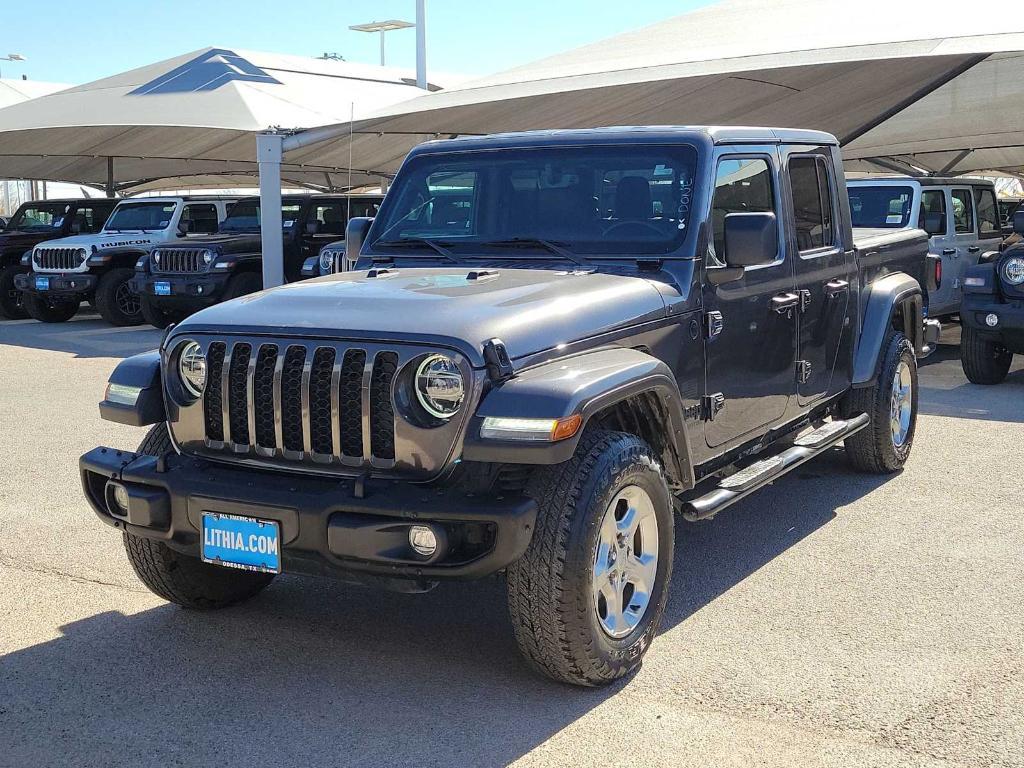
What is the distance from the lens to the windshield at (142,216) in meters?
16.5

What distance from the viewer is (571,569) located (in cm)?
366

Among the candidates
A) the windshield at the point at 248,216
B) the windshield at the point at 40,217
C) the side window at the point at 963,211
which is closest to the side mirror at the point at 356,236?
the side window at the point at 963,211

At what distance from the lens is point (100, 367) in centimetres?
1195

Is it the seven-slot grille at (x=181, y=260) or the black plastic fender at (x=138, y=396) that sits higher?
the black plastic fender at (x=138, y=396)

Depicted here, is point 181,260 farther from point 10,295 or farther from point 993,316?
point 993,316

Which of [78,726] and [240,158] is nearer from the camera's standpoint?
[78,726]

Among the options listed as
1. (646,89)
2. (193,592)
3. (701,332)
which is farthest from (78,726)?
(646,89)

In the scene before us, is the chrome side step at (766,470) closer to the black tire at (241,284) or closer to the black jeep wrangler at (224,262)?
the black jeep wrangler at (224,262)

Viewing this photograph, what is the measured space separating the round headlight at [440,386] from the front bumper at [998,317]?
7314 millimetres

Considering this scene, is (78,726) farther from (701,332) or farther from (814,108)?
(814,108)

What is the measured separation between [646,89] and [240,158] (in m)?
13.4

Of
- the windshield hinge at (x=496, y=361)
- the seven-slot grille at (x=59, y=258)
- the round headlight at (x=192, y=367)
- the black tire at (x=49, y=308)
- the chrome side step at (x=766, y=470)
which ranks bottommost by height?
the black tire at (x=49, y=308)

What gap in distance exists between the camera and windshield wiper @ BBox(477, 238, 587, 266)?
478cm

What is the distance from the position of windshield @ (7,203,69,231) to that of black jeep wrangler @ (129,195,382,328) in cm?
352
